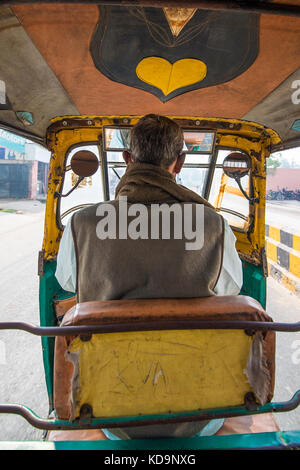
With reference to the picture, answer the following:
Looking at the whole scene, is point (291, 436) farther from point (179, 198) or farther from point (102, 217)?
point (102, 217)

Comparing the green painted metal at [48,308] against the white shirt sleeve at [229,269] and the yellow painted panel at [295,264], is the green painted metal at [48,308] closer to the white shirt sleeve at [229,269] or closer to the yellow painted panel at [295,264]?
the white shirt sleeve at [229,269]

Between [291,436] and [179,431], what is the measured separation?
1.50 ft

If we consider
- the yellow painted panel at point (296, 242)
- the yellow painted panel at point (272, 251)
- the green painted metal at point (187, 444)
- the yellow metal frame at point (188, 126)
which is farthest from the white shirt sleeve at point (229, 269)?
the yellow painted panel at point (272, 251)

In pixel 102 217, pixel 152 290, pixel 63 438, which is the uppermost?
pixel 102 217

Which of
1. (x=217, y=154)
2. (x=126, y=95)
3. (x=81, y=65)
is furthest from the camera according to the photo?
(x=217, y=154)

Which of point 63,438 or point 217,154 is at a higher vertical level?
point 217,154

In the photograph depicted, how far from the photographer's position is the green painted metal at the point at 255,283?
105 inches

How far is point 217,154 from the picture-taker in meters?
3.01

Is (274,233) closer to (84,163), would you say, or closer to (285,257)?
(285,257)

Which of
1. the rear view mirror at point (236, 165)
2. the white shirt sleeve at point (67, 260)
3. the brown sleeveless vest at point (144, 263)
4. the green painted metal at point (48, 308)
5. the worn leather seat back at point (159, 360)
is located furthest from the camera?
the rear view mirror at point (236, 165)

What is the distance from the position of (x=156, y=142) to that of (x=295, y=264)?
5086 millimetres

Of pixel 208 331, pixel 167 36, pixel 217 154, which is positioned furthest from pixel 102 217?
pixel 217 154

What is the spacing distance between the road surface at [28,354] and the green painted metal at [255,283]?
91 centimetres

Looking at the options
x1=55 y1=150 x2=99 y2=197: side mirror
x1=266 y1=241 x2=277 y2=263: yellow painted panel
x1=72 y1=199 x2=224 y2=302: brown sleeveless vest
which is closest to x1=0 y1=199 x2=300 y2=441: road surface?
x1=266 y1=241 x2=277 y2=263: yellow painted panel
